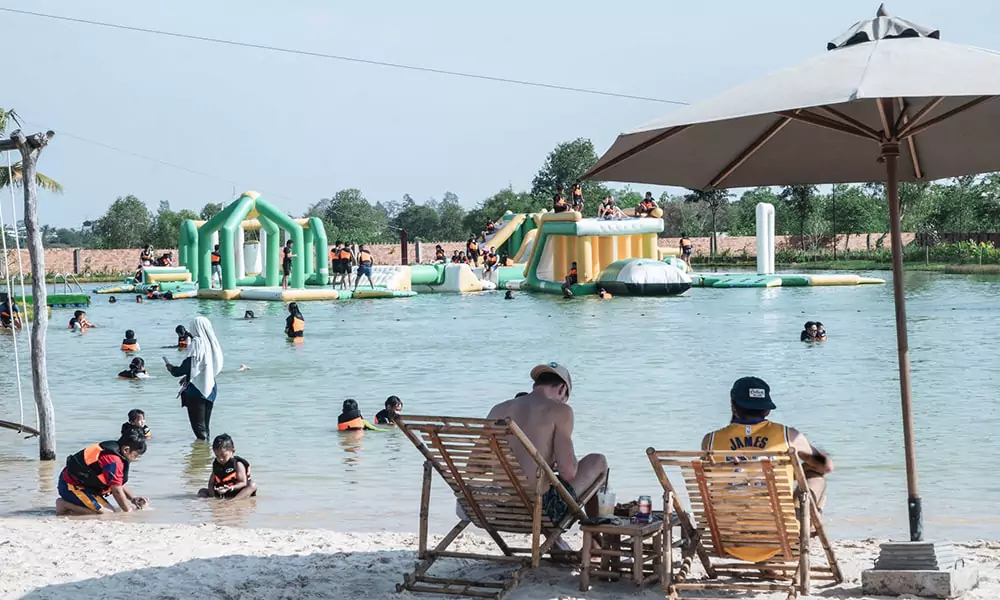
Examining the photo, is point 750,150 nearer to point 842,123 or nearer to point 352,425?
point 842,123

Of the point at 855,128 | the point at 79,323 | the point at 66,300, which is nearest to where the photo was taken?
the point at 855,128

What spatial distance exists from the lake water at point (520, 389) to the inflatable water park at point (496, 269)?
368 centimetres

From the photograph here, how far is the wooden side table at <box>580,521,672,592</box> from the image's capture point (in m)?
4.89

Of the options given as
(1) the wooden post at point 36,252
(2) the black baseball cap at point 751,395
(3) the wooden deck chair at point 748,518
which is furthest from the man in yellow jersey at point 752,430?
(1) the wooden post at point 36,252

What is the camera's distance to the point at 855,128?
17.0 feet

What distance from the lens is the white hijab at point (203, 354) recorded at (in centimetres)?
975

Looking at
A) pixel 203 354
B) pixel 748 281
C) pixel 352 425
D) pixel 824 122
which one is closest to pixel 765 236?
pixel 748 281

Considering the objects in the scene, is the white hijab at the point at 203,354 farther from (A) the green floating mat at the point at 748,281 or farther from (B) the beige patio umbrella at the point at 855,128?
(A) the green floating mat at the point at 748,281

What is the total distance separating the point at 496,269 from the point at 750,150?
35422 millimetres

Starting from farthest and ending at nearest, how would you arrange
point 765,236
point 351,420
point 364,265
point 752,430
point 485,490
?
point 765,236, point 364,265, point 351,420, point 485,490, point 752,430

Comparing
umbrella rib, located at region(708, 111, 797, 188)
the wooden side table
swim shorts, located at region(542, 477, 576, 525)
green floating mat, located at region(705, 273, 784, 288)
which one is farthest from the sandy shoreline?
green floating mat, located at region(705, 273, 784, 288)

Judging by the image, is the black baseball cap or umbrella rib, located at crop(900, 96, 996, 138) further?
umbrella rib, located at crop(900, 96, 996, 138)

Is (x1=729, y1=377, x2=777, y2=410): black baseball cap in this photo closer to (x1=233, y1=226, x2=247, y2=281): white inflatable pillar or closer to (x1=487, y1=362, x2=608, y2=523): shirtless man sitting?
(x1=487, y1=362, x2=608, y2=523): shirtless man sitting

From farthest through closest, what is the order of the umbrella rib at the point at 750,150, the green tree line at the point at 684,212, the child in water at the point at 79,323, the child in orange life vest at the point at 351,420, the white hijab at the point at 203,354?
1. the green tree line at the point at 684,212
2. the child in water at the point at 79,323
3. the child in orange life vest at the point at 351,420
4. the white hijab at the point at 203,354
5. the umbrella rib at the point at 750,150
